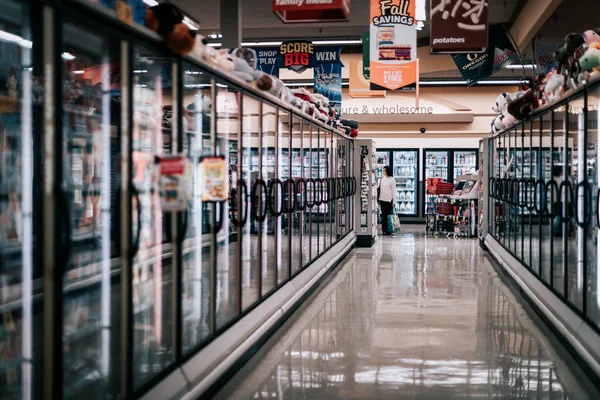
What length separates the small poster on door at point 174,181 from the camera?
3457mm

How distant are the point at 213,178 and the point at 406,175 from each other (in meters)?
16.5

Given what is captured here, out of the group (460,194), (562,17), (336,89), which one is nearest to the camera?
(562,17)

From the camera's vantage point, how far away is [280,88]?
21.8 ft

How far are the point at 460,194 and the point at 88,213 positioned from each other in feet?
33.7

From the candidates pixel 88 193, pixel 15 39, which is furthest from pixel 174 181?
pixel 88 193

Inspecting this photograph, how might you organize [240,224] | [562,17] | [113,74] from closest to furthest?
[240,224]
[113,74]
[562,17]

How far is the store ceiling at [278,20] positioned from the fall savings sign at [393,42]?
1.55m

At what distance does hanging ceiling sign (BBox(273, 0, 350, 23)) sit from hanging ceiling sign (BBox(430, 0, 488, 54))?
2038mm

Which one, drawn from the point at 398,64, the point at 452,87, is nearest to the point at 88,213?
the point at 398,64

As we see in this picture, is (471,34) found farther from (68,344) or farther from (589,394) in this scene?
(68,344)

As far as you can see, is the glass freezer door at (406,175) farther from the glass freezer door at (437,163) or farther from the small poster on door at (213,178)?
the small poster on door at (213,178)

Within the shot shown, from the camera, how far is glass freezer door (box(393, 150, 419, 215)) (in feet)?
66.2

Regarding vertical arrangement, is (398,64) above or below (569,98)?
above

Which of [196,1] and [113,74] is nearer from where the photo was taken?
[113,74]
